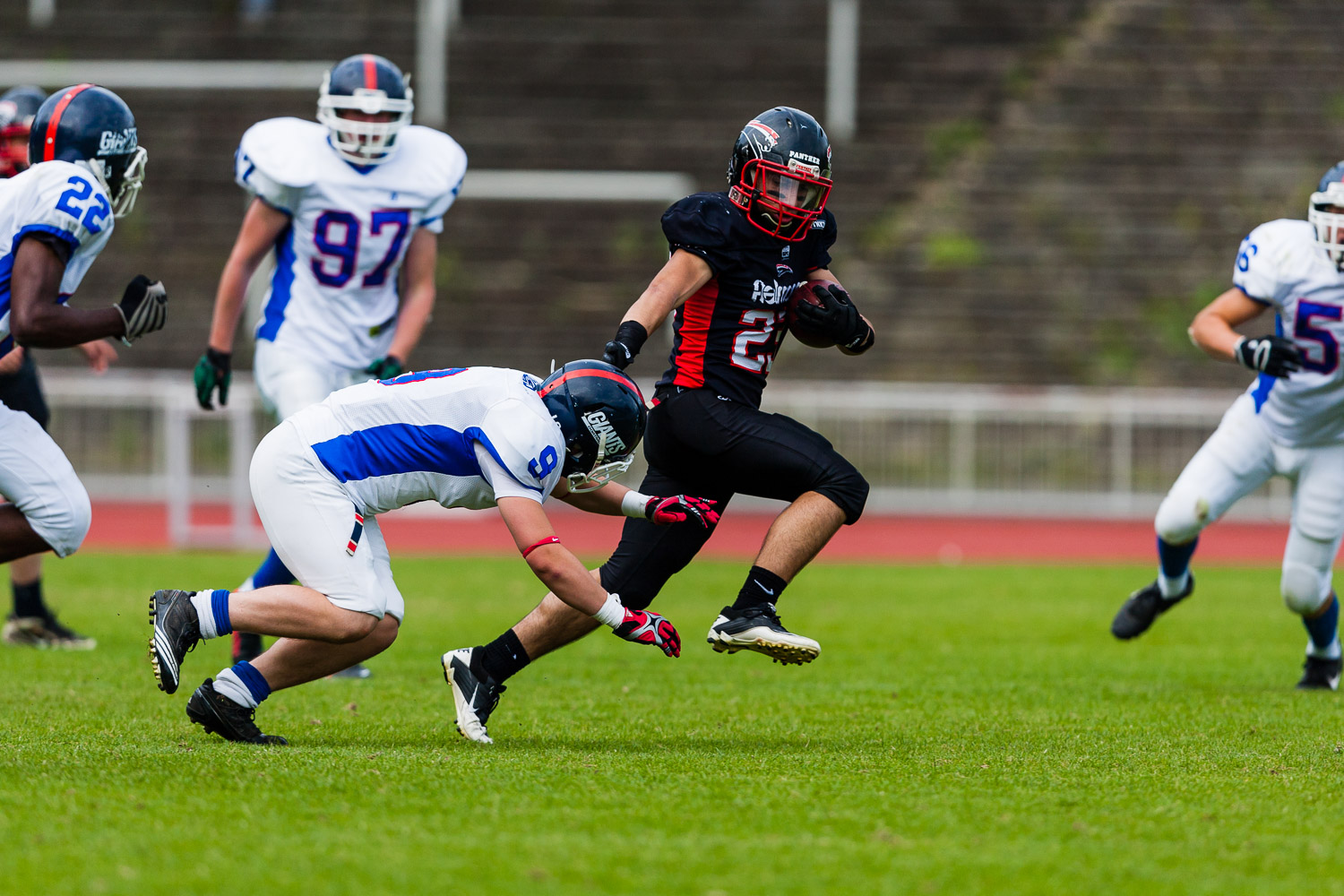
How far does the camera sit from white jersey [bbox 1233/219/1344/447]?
584 centimetres

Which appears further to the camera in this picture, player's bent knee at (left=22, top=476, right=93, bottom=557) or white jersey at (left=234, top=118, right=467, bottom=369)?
white jersey at (left=234, top=118, right=467, bottom=369)

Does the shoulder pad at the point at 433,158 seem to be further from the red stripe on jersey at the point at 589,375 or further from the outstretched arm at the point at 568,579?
the outstretched arm at the point at 568,579

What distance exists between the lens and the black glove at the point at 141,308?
462 cm

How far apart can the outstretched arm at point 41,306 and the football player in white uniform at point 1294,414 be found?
12.7 ft

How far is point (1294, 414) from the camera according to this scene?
19.6 feet

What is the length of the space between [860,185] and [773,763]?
1547cm

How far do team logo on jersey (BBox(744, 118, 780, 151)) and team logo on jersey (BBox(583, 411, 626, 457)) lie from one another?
1110mm

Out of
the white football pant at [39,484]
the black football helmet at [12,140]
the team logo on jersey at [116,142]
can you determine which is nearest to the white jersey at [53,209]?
the team logo on jersey at [116,142]

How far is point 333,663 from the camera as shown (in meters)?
4.49

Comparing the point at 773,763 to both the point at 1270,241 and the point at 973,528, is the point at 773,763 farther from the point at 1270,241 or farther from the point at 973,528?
the point at 973,528

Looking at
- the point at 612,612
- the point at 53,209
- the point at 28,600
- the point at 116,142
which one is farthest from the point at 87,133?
the point at 28,600

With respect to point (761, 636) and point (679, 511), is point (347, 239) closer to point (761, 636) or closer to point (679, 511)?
point (679, 511)

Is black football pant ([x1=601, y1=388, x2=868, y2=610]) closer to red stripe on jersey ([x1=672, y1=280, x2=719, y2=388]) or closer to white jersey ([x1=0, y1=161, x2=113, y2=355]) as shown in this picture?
red stripe on jersey ([x1=672, y1=280, x2=719, y2=388])

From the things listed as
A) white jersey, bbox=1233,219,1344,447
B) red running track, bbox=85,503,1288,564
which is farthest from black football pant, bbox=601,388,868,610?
red running track, bbox=85,503,1288,564
